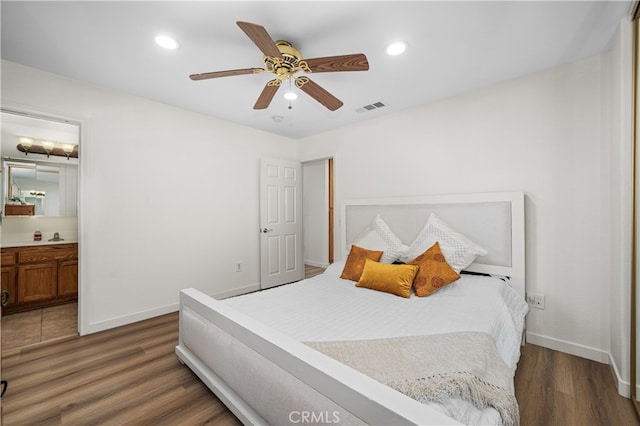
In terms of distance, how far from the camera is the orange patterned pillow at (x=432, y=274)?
2.32 metres

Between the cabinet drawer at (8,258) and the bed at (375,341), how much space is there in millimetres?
2917

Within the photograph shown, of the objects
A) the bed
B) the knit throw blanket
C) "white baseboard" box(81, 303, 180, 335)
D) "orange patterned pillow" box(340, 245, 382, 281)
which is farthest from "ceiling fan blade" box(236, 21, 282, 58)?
"white baseboard" box(81, 303, 180, 335)

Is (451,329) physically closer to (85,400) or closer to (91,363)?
(85,400)

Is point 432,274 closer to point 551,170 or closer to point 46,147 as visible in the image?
point 551,170

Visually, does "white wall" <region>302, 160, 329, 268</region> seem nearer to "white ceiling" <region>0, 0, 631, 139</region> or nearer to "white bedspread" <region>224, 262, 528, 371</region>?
"white ceiling" <region>0, 0, 631, 139</region>

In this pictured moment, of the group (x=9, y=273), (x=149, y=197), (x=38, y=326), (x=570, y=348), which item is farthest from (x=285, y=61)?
(x=9, y=273)

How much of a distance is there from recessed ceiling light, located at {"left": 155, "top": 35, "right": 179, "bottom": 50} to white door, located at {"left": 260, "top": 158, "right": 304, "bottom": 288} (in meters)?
2.14

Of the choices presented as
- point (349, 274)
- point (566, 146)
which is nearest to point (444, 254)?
point (349, 274)

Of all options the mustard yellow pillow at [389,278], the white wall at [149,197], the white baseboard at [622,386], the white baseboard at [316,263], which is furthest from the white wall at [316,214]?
the white baseboard at [622,386]

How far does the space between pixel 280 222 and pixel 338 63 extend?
2.96m

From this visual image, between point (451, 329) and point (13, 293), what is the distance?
4792mm

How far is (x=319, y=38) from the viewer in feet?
6.63

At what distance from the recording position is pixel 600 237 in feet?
7.41

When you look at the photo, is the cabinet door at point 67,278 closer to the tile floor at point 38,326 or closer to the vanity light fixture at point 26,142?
the tile floor at point 38,326
